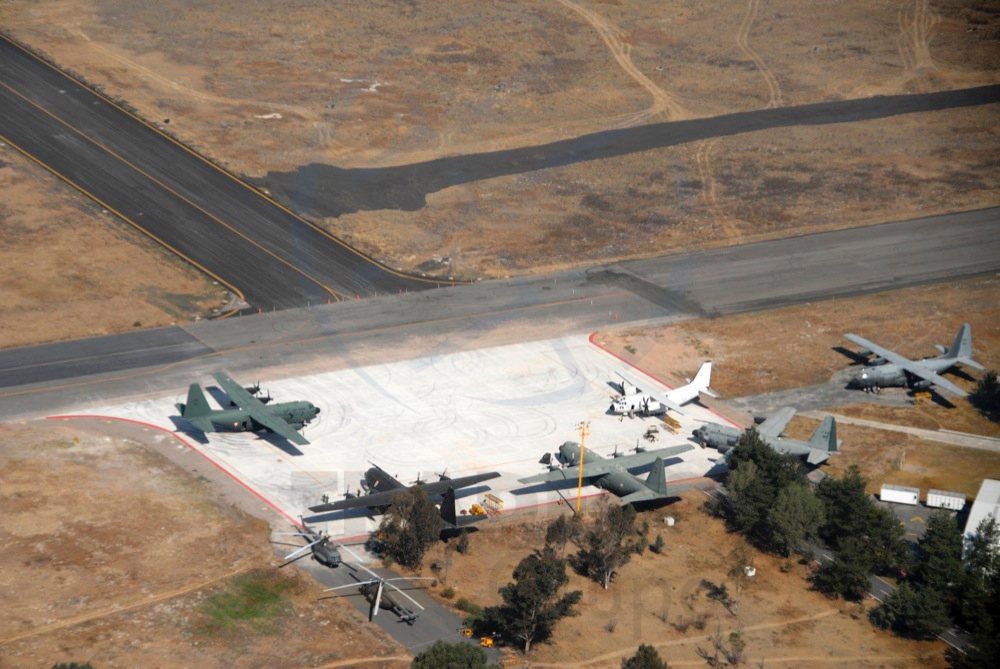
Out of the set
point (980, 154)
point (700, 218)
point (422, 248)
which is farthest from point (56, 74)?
point (980, 154)

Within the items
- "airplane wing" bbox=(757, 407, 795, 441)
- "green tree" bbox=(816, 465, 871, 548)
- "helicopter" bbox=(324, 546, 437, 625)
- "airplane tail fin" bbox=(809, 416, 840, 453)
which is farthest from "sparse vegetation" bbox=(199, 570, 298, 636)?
"airplane tail fin" bbox=(809, 416, 840, 453)

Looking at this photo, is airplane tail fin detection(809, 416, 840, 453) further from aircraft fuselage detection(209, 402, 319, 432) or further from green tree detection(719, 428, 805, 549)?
aircraft fuselage detection(209, 402, 319, 432)

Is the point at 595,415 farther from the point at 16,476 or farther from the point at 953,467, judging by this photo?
the point at 16,476

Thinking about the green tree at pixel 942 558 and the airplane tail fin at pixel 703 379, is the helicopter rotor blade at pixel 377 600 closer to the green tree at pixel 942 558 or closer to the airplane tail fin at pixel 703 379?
the green tree at pixel 942 558

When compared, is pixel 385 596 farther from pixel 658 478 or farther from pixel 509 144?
pixel 509 144

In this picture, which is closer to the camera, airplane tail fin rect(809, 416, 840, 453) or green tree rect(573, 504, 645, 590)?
green tree rect(573, 504, 645, 590)

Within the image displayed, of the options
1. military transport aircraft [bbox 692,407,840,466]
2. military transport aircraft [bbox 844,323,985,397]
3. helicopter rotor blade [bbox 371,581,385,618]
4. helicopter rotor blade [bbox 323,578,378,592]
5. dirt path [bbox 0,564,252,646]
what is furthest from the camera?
military transport aircraft [bbox 844,323,985,397]
